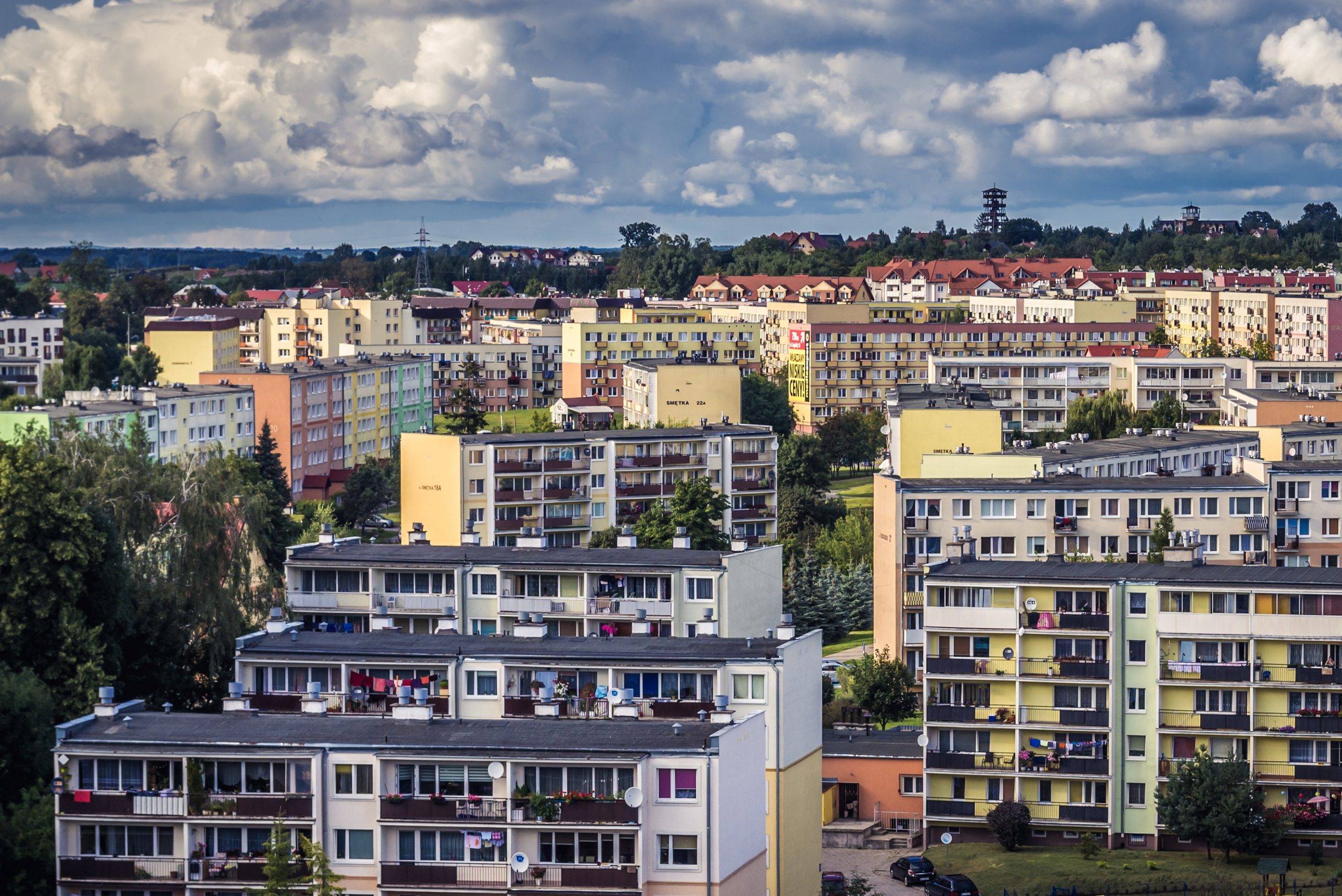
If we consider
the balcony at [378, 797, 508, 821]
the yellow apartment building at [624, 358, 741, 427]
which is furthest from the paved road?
the yellow apartment building at [624, 358, 741, 427]

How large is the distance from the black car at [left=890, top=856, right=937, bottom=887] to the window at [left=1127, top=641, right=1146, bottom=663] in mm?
6073

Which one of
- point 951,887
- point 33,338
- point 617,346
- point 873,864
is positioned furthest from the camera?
point 33,338

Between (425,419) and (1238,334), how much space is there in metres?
59.4

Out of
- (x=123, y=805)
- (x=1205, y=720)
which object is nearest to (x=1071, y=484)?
(x=1205, y=720)

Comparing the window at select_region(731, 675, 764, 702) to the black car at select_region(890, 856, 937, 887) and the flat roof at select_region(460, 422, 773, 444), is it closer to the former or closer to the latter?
the black car at select_region(890, 856, 937, 887)

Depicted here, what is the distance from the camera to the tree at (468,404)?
→ 104m

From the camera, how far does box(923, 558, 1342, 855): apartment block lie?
4225 centimetres

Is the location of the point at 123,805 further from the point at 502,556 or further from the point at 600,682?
the point at 502,556

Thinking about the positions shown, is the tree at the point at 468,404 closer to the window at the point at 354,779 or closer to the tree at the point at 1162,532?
the tree at the point at 1162,532

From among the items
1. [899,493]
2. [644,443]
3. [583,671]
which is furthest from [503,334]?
[583,671]

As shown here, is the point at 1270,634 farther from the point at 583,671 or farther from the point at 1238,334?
the point at 1238,334

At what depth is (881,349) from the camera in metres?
126

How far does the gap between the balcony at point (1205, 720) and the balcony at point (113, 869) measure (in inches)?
863

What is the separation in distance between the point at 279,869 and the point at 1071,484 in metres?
33.9
